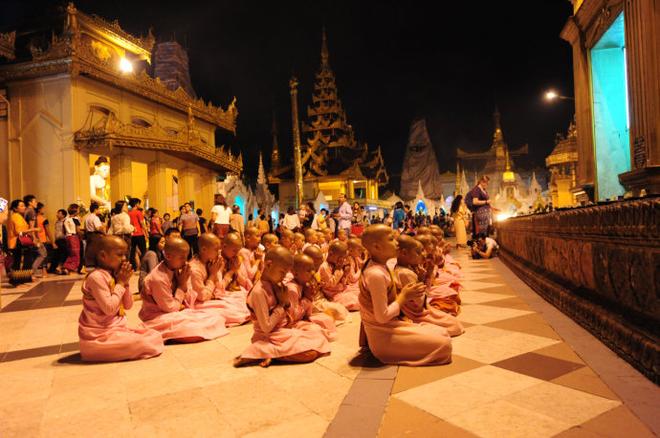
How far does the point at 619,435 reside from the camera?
1.84m

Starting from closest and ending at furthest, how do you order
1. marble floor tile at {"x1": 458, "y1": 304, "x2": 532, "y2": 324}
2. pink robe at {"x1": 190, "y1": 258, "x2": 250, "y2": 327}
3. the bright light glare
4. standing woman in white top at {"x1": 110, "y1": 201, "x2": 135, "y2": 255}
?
marble floor tile at {"x1": 458, "y1": 304, "x2": 532, "y2": 324} < pink robe at {"x1": 190, "y1": 258, "x2": 250, "y2": 327} < standing woman in white top at {"x1": 110, "y1": 201, "x2": 135, "y2": 255} < the bright light glare

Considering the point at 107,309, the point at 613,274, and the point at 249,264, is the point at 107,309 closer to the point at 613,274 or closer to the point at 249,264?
the point at 249,264

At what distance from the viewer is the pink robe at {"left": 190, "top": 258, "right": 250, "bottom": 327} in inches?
183

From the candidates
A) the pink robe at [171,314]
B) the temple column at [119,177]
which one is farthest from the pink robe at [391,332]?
the temple column at [119,177]

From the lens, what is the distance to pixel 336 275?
565cm

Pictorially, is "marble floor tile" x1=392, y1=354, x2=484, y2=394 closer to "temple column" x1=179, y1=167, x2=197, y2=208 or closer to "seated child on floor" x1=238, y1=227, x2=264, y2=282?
"seated child on floor" x1=238, y1=227, x2=264, y2=282

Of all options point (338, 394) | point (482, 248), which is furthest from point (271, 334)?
point (482, 248)

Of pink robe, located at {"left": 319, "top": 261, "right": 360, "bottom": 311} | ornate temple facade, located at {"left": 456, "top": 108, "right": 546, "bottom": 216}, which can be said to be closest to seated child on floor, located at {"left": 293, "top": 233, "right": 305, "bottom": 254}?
pink robe, located at {"left": 319, "top": 261, "right": 360, "bottom": 311}

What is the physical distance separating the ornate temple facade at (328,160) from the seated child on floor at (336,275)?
3190cm

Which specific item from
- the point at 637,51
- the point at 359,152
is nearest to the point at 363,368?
the point at 637,51

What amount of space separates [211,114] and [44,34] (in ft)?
23.5

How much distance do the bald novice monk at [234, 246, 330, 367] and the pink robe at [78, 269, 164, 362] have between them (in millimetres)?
862

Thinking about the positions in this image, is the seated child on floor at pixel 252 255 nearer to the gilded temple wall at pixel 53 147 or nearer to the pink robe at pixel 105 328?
the pink robe at pixel 105 328

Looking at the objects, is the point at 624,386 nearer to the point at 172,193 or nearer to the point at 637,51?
the point at 637,51
